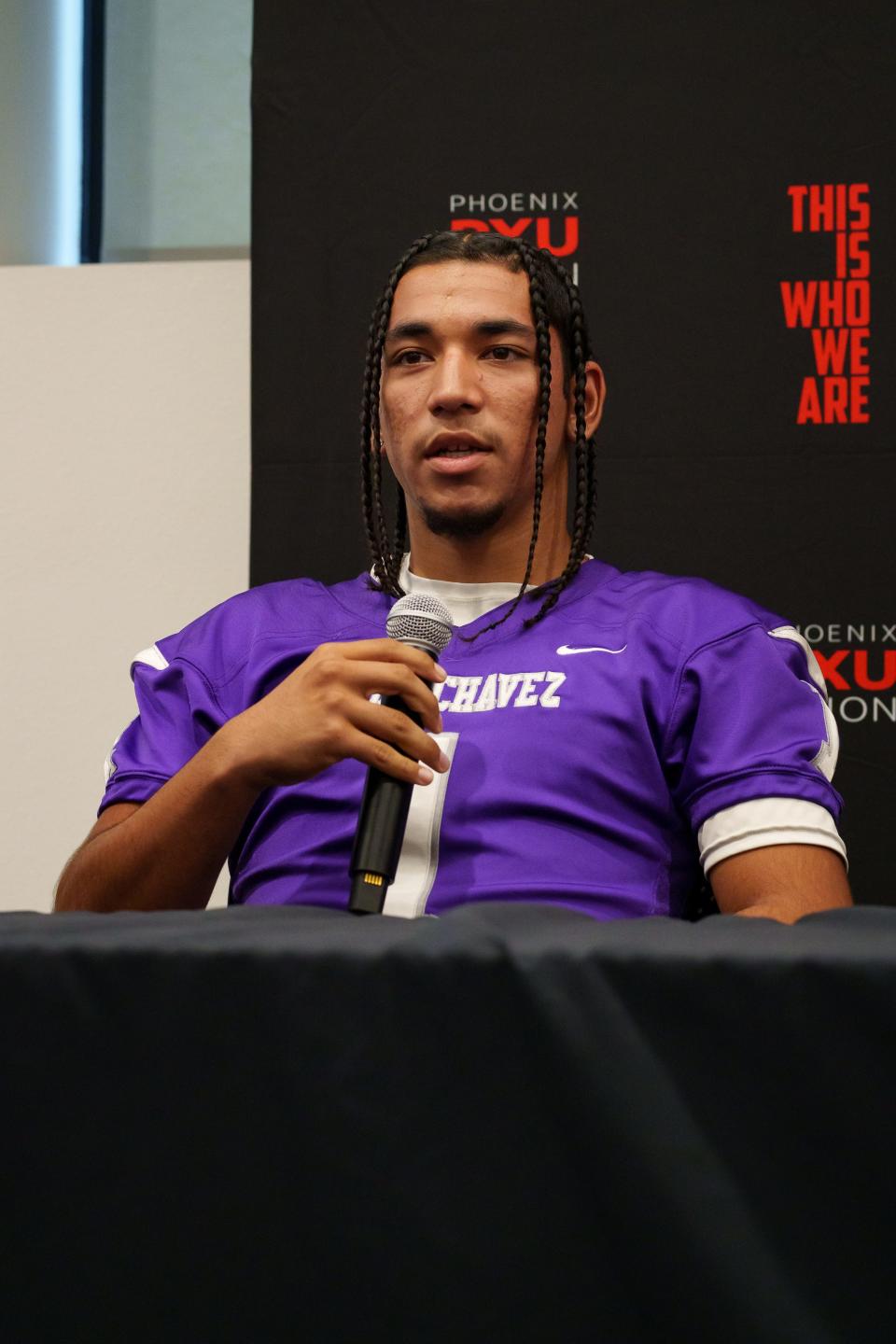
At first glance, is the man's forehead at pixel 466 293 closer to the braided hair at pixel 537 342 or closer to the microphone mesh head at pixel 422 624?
the braided hair at pixel 537 342

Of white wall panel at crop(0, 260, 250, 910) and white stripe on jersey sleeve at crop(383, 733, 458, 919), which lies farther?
white wall panel at crop(0, 260, 250, 910)

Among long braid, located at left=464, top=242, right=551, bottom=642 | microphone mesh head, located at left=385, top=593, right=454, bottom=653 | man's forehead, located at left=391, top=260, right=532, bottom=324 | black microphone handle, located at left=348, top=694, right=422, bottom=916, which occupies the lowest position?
black microphone handle, located at left=348, top=694, right=422, bottom=916

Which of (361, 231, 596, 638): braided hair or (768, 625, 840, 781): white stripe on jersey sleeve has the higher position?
(361, 231, 596, 638): braided hair

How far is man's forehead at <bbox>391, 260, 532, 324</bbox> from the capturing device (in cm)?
137

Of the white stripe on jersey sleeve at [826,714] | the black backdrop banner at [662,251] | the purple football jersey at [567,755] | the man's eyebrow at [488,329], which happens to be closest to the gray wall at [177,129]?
the black backdrop banner at [662,251]

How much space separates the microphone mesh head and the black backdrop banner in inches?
30.7

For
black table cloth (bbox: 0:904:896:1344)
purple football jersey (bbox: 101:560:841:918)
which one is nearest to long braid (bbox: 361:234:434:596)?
purple football jersey (bbox: 101:560:841:918)

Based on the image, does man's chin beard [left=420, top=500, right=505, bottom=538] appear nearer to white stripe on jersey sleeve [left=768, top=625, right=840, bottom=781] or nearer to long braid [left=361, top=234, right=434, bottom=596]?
long braid [left=361, top=234, right=434, bottom=596]

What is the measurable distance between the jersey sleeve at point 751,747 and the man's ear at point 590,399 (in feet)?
1.12

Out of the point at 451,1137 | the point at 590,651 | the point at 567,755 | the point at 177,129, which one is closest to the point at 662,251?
the point at 590,651

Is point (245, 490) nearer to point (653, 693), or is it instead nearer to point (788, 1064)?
point (653, 693)

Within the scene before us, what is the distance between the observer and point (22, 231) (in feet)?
7.51

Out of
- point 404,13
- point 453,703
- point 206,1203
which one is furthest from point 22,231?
point 206,1203

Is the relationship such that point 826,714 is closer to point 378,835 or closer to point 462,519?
point 462,519
